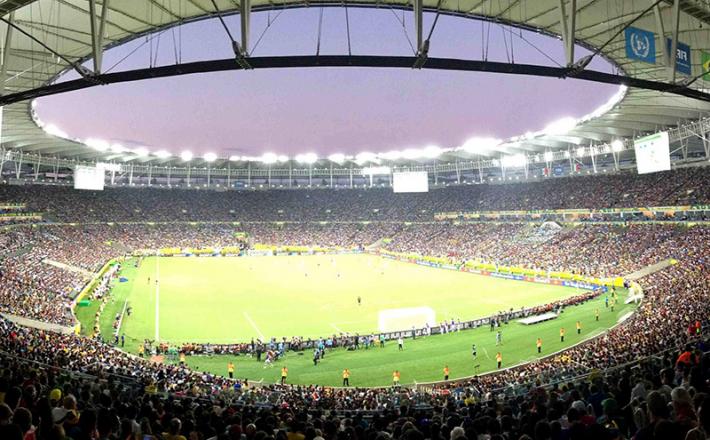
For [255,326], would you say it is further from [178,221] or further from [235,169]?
[235,169]

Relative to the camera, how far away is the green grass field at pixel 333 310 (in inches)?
1017

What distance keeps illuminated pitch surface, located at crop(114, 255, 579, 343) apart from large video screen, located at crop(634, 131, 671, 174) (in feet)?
42.5

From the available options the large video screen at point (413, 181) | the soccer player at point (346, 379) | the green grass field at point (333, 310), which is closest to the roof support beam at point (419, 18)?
the soccer player at point (346, 379)

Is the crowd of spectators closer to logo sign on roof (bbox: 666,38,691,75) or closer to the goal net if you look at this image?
the goal net

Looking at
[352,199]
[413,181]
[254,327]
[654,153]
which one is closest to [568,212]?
[413,181]

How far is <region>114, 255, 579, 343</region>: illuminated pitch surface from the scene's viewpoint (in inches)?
1313

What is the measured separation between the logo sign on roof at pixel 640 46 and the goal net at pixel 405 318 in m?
22.4

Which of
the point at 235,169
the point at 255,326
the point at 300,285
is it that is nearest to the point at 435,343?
the point at 255,326

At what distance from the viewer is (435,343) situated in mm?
29641

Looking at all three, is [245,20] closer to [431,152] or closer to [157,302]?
[157,302]

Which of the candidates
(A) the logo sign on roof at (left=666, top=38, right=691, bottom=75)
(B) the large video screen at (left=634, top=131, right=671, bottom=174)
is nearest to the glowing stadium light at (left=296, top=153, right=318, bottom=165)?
(B) the large video screen at (left=634, top=131, right=671, bottom=174)

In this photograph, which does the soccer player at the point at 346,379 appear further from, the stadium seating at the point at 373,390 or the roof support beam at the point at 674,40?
the roof support beam at the point at 674,40

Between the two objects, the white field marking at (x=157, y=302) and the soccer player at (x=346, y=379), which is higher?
the white field marking at (x=157, y=302)

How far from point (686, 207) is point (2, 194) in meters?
86.3
